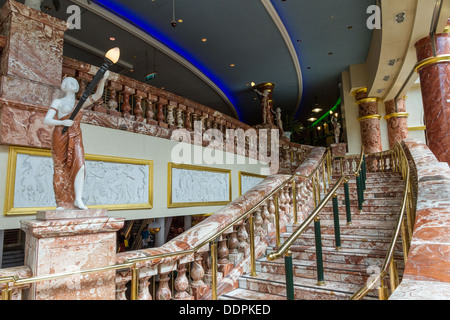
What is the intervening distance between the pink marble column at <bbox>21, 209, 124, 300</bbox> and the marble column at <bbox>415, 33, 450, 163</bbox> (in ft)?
22.2

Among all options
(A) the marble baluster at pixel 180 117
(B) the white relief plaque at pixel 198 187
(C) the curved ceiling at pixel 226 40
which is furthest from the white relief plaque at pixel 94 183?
(C) the curved ceiling at pixel 226 40

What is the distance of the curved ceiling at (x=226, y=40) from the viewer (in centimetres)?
830

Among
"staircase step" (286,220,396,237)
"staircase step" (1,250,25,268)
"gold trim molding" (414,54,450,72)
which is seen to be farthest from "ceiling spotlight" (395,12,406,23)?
"staircase step" (1,250,25,268)

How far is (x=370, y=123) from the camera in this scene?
1153cm

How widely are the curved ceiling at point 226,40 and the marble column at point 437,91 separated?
2.45 metres

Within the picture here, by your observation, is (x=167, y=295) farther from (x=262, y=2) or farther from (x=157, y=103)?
(x=262, y=2)

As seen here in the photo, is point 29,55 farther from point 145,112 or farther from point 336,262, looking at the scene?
Result: point 336,262

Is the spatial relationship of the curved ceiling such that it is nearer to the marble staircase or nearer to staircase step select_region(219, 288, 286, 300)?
the marble staircase

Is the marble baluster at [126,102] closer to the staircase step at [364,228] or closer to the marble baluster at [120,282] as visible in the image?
the marble baluster at [120,282]

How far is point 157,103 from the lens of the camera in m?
5.57

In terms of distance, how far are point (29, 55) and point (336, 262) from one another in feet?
14.9
